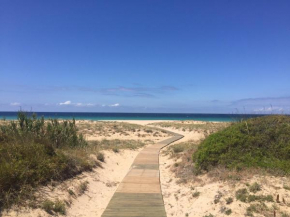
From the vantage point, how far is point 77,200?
311 inches

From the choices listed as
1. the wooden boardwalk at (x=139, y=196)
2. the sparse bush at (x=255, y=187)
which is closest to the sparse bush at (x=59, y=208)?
the wooden boardwalk at (x=139, y=196)

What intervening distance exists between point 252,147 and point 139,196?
4.85 meters

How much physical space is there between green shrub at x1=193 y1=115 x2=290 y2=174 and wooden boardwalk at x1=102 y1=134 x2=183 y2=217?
228cm

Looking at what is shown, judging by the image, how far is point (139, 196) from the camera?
841cm

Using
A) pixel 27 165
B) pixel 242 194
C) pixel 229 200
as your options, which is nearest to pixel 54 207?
pixel 27 165

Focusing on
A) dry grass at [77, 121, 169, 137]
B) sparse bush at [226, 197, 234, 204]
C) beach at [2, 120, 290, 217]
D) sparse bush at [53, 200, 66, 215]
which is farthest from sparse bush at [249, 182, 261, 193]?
dry grass at [77, 121, 169, 137]

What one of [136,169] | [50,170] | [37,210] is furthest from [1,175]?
[136,169]

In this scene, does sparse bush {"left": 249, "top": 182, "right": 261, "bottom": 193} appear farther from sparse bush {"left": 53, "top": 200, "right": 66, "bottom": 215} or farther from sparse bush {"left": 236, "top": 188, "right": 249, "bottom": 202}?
sparse bush {"left": 53, "top": 200, "right": 66, "bottom": 215}

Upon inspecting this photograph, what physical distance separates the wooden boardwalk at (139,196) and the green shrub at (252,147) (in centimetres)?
228

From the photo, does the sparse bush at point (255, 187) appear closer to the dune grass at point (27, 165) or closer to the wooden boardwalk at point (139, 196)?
the wooden boardwalk at point (139, 196)

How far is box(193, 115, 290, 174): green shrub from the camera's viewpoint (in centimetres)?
857

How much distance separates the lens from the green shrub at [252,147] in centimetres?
857

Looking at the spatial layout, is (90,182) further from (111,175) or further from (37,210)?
(37,210)

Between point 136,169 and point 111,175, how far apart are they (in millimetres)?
1452
